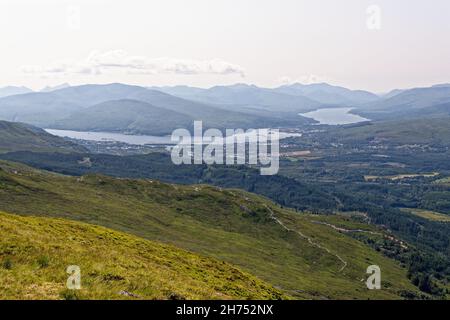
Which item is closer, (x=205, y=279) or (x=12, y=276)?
(x=12, y=276)

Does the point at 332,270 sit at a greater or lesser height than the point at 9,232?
lesser

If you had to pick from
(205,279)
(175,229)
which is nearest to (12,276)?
(205,279)
